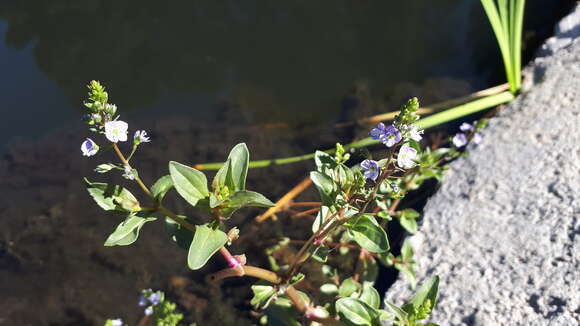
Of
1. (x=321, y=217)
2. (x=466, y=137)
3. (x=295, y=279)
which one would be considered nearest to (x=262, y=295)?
(x=295, y=279)

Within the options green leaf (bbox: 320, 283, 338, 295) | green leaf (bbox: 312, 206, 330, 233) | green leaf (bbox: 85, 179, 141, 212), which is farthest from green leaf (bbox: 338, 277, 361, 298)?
green leaf (bbox: 85, 179, 141, 212)

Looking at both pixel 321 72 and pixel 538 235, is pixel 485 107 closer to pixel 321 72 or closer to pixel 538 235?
pixel 538 235

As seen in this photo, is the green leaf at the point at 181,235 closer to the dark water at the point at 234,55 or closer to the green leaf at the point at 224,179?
the green leaf at the point at 224,179

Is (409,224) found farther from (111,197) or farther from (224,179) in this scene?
(111,197)

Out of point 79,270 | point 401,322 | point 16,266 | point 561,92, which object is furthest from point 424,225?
point 16,266

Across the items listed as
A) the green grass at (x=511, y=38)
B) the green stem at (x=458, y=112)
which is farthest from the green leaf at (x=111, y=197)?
the green grass at (x=511, y=38)
